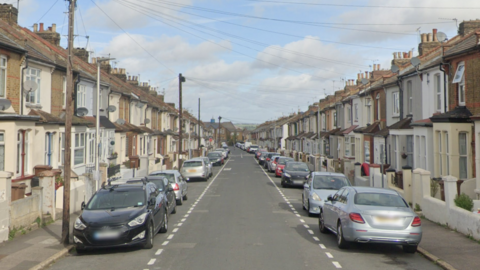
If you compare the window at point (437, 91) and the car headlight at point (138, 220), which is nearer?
the car headlight at point (138, 220)

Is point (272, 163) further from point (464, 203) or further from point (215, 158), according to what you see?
point (464, 203)

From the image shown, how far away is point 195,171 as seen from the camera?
112ft

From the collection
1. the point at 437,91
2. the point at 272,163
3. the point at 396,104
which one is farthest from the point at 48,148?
the point at 272,163

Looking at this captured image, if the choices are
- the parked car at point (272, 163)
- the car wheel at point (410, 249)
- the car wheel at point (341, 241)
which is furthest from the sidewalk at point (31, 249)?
the parked car at point (272, 163)

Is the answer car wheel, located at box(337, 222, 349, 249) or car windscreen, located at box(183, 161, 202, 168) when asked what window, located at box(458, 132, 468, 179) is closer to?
car wheel, located at box(337, 222, 349, 249)

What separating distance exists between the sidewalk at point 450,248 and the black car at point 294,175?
14674 millimetres

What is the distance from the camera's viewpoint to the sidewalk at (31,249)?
10.2 meters

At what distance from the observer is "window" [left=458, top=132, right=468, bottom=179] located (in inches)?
727

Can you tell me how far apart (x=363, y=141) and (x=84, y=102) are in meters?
19.4

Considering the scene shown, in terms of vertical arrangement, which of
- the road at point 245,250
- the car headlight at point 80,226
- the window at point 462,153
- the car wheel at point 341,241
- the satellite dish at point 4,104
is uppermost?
the satellite dish at point 4,104

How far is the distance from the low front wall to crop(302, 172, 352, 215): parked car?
30.7 ft

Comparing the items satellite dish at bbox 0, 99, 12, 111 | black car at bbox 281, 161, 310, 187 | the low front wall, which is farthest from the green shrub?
satellite dish at bbox 0, 99, 12, 111

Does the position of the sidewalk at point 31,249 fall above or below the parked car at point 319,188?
below

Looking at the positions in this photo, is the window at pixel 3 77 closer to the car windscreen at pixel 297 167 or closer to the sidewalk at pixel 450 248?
the sidewalk at pixel 450 248
